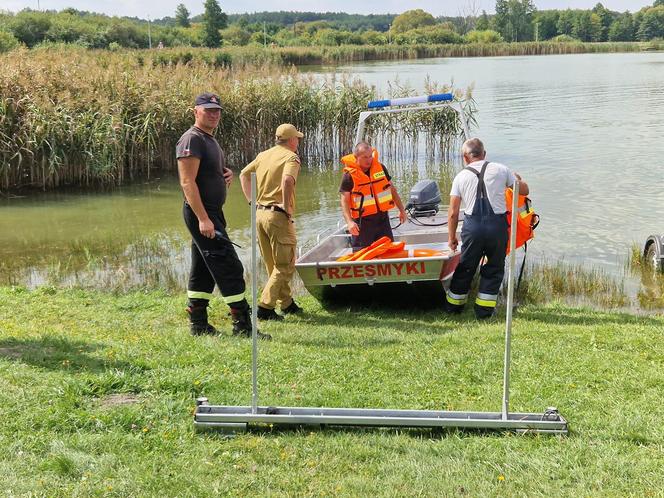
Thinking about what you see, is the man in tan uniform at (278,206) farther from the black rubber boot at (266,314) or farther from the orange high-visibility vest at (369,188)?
the orange high-visibility vest at (369,188)

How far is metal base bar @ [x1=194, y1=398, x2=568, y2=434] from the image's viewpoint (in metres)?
4.41

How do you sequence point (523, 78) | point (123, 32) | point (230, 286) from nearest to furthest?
point (230, 286) < point (523, 78) < point (123, 32)

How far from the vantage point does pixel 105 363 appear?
18.3 feet

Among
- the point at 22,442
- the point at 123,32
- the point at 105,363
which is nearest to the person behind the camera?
the point at 22,442

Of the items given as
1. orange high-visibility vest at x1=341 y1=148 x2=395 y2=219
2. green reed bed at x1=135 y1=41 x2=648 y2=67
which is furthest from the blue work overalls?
green reed bed at x1=135 y1=41 x2=648 y2=67

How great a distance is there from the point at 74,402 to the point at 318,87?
56.6 ft

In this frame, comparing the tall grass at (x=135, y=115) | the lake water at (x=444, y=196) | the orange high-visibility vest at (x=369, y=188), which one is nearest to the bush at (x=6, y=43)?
the tall grass at (x=135, y=115)

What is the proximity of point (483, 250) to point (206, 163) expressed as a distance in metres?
3.01

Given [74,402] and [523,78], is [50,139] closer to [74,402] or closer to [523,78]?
[74,402]

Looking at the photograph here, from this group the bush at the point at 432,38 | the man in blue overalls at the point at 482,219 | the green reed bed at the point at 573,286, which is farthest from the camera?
the bush at the point at 432,38

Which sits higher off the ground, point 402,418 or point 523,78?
point 523,78

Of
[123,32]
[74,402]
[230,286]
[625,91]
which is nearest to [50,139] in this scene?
[230,286]

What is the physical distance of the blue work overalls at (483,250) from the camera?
7.52m

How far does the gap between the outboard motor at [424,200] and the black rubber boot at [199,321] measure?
4.88 m
